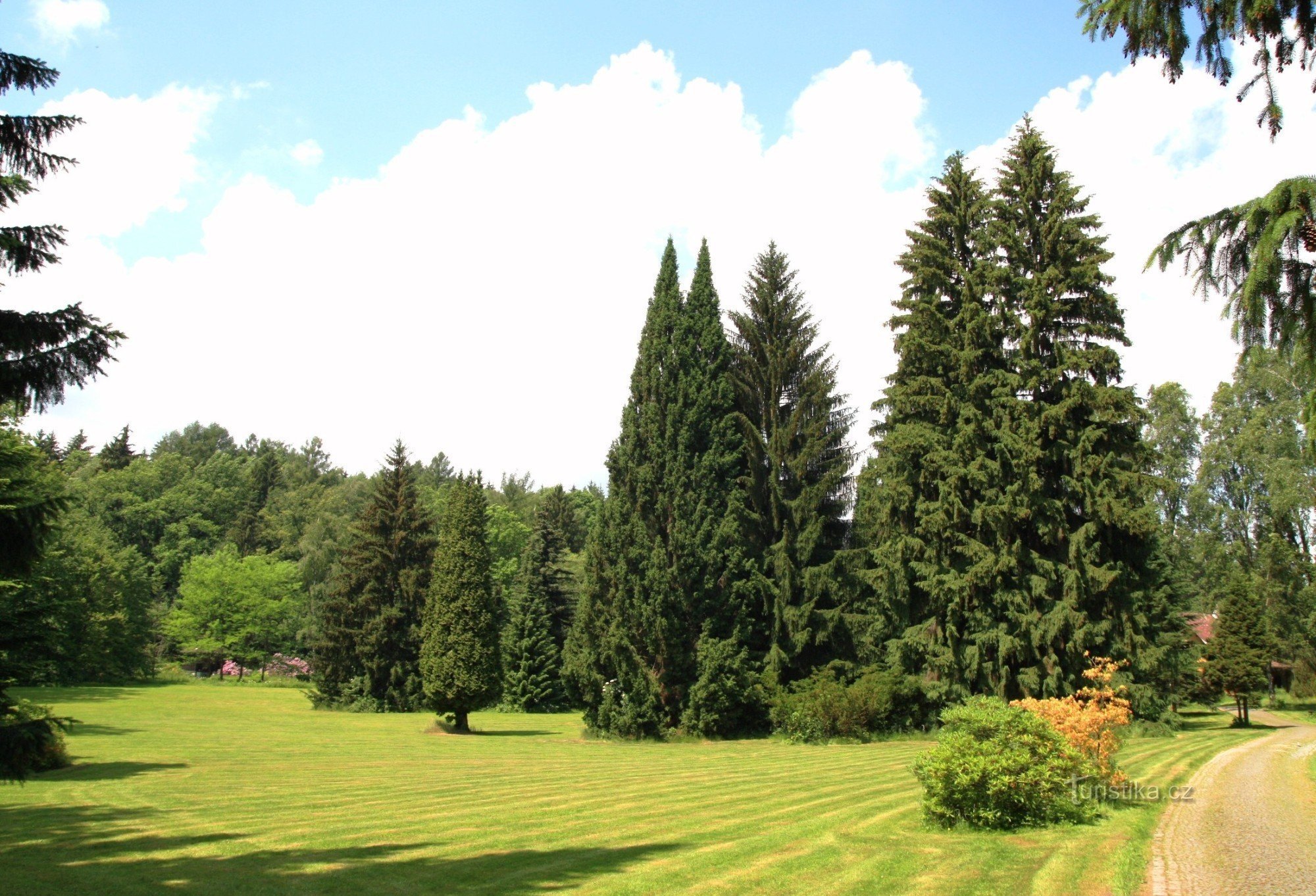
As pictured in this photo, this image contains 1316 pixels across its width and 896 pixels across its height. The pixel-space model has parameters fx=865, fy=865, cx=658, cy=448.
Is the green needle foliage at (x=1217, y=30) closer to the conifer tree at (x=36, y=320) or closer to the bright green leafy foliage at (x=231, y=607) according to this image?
the conifer tree at (x=36, y=320)

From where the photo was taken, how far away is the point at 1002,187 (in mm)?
28172

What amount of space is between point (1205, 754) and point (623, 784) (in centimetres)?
1310

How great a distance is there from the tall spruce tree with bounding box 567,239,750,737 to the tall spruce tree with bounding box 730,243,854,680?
→ 120 cm

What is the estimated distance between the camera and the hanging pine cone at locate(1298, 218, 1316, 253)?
20.4 feet

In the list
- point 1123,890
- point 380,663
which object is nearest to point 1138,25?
point 1123,890

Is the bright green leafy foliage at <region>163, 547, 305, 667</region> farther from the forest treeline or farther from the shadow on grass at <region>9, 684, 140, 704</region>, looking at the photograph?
the forest treeline

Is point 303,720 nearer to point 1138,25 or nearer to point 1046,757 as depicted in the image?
point 1046,757

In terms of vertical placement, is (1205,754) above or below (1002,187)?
below

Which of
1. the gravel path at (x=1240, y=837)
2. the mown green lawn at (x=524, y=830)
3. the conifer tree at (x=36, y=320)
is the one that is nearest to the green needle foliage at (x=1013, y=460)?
the mown green lawn at (x=524, y=830)

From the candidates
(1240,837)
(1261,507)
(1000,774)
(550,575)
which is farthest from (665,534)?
(1261,507)

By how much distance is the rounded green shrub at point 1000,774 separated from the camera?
9.79 metres

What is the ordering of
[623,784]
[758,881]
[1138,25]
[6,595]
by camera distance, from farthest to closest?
[6,595]
[623,784]
[758,881]
[1138,25]

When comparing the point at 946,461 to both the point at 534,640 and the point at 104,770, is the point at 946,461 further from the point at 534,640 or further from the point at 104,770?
the point at 534,640

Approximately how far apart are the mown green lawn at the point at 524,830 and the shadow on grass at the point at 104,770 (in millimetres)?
98
